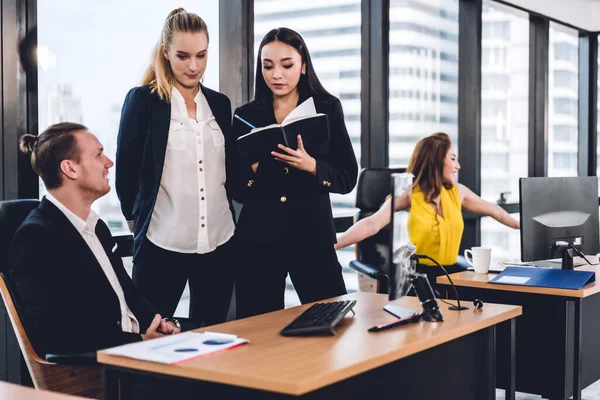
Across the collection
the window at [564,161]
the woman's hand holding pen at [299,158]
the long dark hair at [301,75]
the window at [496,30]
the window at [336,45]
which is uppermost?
the window at [496,30]

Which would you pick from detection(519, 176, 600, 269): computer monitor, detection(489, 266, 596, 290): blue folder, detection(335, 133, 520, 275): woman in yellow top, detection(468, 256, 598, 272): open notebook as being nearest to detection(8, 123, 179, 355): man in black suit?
detection(489, 266, 596, 290): blue folder

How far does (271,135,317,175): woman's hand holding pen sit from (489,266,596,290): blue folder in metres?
0.91

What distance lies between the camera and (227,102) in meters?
2.82

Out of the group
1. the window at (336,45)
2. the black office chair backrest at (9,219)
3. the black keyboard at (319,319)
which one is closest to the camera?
the black keyboard at (319,319)

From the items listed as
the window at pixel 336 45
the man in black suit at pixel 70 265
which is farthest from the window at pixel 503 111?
the man in black suit at pixel 70 265

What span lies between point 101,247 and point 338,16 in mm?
2798

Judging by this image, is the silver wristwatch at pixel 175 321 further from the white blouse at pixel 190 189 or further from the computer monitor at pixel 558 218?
the computer monitor at pixel 558 218

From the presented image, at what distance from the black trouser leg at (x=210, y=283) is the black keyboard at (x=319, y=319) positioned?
50 centimetres

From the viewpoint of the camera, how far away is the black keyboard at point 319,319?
6.39 ft

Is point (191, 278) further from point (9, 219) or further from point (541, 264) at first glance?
point (541, 264)

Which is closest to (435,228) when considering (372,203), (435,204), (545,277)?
(435,204)

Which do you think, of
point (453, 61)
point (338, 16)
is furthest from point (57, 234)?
point (453, 61)

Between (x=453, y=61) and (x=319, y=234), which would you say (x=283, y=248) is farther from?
(x=453, y=61)

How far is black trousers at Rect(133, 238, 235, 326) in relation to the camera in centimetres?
260
